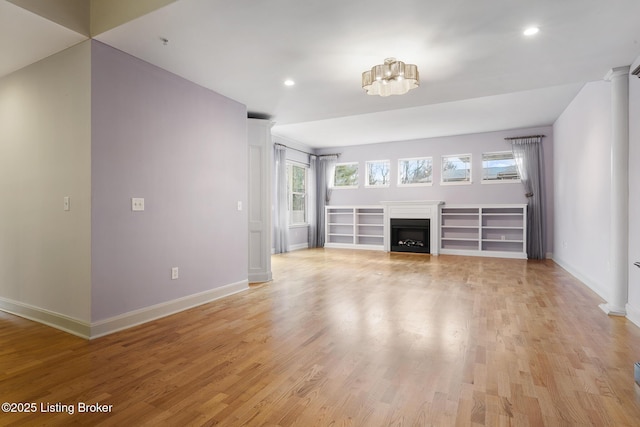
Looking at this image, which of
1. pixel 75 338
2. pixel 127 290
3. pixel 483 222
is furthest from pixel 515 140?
pixel 75 338

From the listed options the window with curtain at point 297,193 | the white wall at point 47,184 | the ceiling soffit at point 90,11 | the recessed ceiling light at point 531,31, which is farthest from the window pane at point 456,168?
the white wall at point 47,184

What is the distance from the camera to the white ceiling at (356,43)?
7.85 feet

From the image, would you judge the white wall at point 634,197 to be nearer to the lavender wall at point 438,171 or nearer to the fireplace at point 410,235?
the lavender wall at point 438,171

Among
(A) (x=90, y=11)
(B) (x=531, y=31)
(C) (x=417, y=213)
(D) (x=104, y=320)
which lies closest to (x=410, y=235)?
(C) (x=417, y=213)

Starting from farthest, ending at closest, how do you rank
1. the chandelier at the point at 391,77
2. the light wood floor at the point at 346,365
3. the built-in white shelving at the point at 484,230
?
the built-in white shelving at the point at 484,230 → the chandelier at the point at 391,77 → the light wood floor at the point at 346,365

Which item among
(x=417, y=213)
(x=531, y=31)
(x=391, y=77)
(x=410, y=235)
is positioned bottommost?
(x=410, y=235)

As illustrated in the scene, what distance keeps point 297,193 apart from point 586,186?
6.34 meters

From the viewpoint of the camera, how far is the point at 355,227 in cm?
923

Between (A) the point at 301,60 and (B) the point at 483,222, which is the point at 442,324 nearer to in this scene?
(A) the point at 301,60

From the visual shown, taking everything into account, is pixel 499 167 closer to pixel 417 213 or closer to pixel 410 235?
pixel 417 213

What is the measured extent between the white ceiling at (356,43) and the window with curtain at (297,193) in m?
4.60

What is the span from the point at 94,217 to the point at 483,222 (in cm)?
762

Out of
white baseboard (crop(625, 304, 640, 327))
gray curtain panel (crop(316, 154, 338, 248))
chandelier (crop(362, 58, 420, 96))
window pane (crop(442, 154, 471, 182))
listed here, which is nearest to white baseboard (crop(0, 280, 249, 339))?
chandelier (crop(362, 58, 420, 96))

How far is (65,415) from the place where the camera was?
1740 mm
